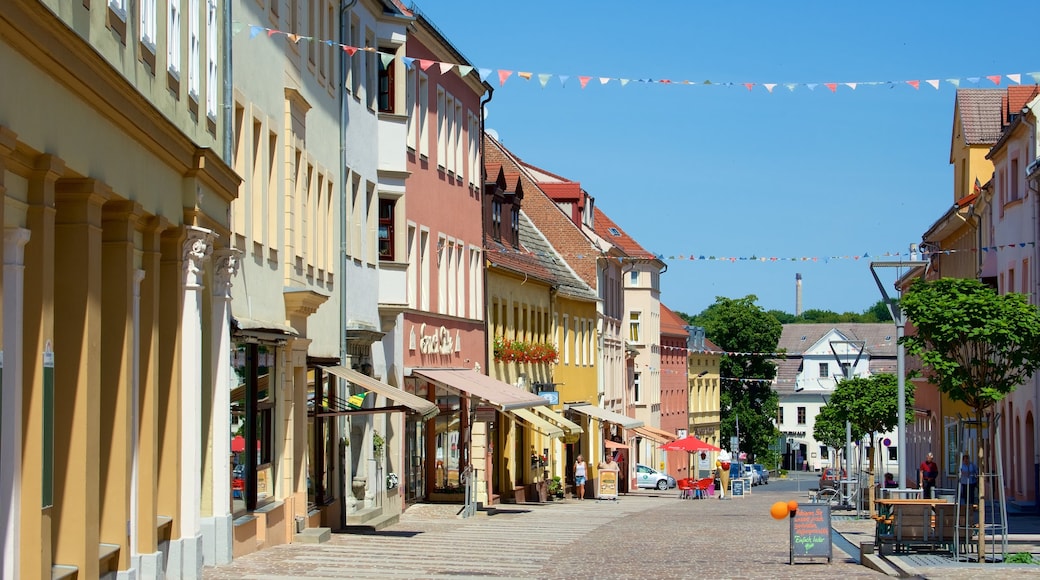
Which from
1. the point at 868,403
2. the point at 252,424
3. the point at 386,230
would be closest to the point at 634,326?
the point at 868,403

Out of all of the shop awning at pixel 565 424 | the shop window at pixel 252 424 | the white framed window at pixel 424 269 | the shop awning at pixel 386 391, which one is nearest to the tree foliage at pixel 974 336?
the shop awning at pixel 386 391

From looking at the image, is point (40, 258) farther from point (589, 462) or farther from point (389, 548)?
point (589, 462)

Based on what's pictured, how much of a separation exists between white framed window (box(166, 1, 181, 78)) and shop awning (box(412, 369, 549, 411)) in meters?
16.7

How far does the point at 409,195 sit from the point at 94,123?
22184 millimetres

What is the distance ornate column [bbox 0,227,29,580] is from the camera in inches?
444

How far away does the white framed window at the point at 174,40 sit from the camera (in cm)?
1678

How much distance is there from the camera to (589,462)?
63.6m

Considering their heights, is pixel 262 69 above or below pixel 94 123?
above

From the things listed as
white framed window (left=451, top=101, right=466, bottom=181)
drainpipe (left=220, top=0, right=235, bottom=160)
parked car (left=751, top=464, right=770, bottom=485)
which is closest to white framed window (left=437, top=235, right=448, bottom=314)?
white framed window (left=451, top=101, right=466, bottom=181)

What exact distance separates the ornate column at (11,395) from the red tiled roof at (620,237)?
67048 millimetres

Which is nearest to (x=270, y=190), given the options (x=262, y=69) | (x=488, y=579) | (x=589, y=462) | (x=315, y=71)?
(x=262, y=69)

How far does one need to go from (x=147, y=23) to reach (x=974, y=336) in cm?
1188

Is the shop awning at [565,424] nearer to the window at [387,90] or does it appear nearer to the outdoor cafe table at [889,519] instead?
the window at [387,90]

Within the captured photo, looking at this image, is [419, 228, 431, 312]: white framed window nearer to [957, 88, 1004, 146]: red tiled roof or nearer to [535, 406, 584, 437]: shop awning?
[535, 406, 584, 437]: shop awning
